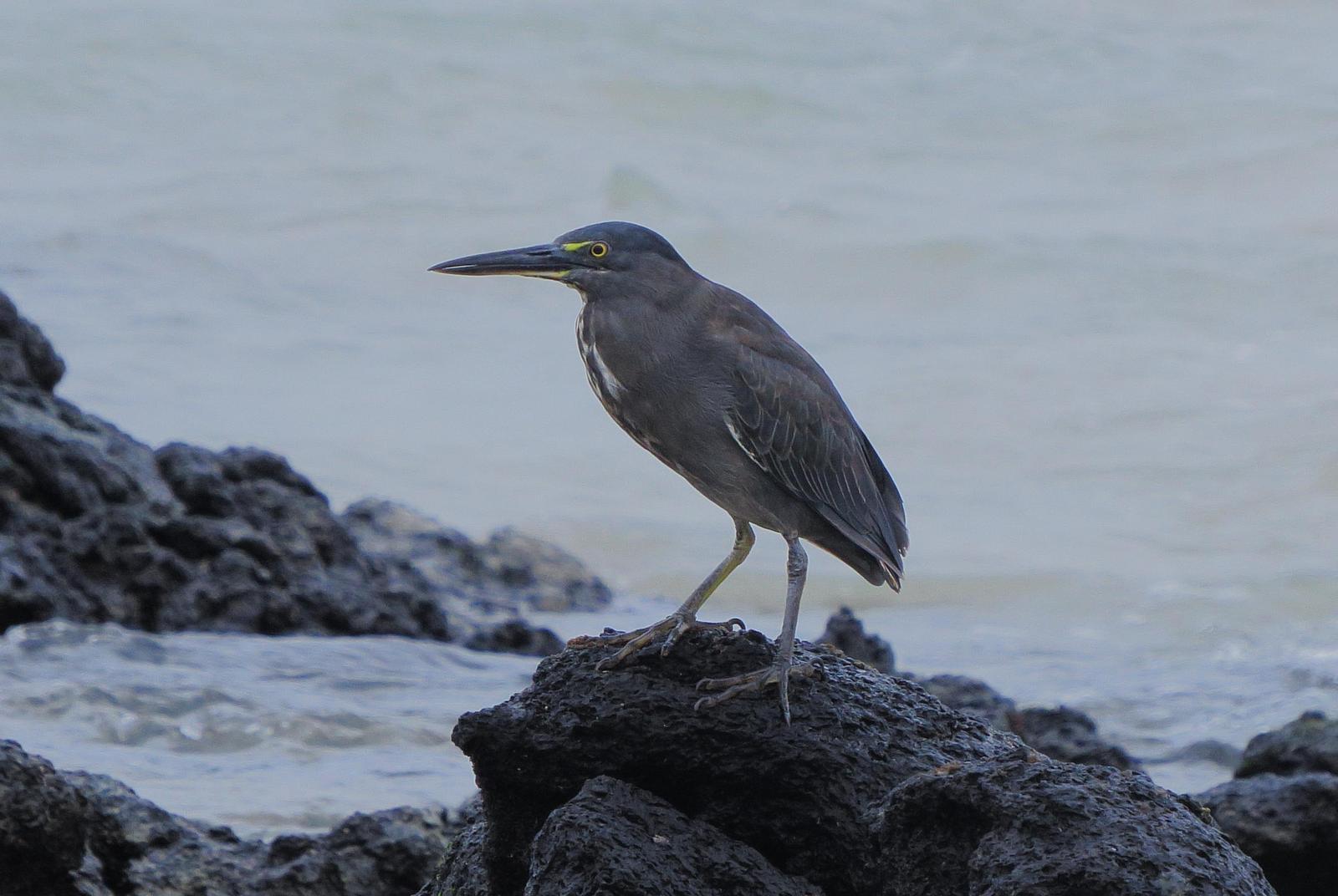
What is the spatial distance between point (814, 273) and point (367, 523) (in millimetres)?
13136

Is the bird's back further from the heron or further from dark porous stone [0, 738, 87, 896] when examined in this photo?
dark porous stone [0, 738, 87, 896]

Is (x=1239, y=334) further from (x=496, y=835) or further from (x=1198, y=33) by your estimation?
(x=496, y=835)

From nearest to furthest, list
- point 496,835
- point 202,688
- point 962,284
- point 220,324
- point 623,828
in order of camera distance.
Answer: point 623,828 → point 496,835 → point 202,688 → point 220,324 → point 962,284

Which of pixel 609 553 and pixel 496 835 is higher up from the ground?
pixel 609 553

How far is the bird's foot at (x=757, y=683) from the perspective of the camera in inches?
149

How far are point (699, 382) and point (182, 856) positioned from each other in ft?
6.67

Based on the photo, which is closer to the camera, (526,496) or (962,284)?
(526,496)

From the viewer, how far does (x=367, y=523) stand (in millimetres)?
11805

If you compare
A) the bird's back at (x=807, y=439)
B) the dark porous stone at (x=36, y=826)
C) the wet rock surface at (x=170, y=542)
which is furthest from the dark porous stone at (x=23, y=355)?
the bird's back at (x=807, y=439)

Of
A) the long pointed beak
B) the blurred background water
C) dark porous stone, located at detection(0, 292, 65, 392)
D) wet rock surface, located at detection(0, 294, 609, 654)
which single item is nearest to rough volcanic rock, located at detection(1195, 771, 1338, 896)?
the long pointed beak

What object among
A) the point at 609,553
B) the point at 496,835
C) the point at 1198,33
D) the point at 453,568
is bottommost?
the point at 496,835

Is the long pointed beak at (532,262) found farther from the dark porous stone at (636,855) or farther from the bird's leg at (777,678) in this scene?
the dark porous stone at (636,855)

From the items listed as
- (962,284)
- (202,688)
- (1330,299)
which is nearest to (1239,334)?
(1330,299)

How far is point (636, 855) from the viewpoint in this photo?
328cm
